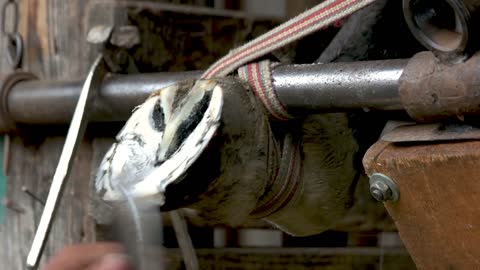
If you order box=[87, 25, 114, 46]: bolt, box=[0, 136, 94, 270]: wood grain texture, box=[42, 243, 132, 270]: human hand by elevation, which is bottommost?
box=[0, 136, 94, 270]: wood grain texture

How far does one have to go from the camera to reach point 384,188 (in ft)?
2.70

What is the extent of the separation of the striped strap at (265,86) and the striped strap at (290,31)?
1 centimetres

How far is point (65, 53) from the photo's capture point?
130 cm

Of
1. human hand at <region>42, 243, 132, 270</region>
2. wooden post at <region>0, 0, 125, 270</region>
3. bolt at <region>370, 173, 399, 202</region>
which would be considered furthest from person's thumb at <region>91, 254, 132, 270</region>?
wooden post at <region>0, 0, 125, 270</region>

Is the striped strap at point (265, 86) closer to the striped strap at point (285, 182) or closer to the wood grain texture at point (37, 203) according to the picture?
the striped strap at point (285, 182)

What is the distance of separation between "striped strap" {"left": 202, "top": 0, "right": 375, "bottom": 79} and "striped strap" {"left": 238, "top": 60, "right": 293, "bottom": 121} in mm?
14

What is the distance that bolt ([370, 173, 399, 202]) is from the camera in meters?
0.82

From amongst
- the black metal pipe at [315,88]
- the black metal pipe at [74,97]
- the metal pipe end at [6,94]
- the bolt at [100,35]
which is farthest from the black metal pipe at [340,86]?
the metal pipe end at [6,94]

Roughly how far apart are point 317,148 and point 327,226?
0.13 m

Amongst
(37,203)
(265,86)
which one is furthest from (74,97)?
(265,86)

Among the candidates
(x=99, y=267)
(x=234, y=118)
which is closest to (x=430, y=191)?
(x=234, y=118)

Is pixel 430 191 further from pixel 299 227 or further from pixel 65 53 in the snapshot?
pixel 65 53

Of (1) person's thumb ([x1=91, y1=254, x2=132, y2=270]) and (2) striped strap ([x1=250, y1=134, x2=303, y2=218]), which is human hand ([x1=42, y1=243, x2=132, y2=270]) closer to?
(1) person's thumb ([x1=91, y1=254, x2=132, y2=270])

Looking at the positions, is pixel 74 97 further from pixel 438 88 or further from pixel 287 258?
pixel 438 88
